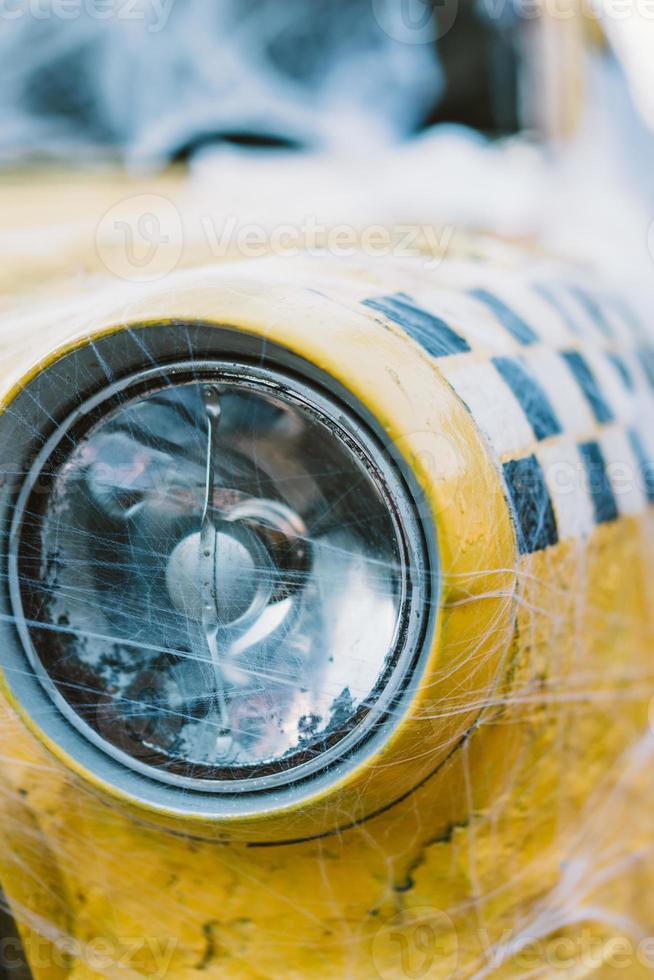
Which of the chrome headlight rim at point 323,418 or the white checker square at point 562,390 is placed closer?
the chrome headlight rim at point 323,418

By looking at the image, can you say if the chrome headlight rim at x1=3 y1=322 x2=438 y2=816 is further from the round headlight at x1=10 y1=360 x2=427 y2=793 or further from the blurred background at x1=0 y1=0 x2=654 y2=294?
the blurred background at x1=0 y1=0 x2=654 y2=294

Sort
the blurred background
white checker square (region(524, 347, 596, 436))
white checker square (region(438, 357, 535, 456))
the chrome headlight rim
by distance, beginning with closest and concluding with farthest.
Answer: the chrome headlight rim < white checker square (region(438, 357, 535, 456)) < white checker square (region(524, 347, 596, 436)) < the blurred background

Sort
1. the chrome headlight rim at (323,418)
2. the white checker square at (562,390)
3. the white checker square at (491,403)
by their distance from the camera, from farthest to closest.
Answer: the white checker square at (562,390)
the white checker square at (491,403)
the chrome headlight rim at (323,418)

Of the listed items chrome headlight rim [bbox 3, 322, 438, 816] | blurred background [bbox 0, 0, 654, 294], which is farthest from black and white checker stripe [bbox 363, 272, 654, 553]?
blurred background [bbox 0, 0, 654, 294]

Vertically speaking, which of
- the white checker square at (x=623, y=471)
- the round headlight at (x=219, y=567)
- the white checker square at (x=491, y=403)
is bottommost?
the round headlight at (x=219, y=567)

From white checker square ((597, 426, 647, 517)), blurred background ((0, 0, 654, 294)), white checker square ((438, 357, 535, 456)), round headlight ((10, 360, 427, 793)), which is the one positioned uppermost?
blurred background ((0, 0, 654, 294))

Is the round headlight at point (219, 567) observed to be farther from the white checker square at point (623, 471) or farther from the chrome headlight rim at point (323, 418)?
the white checker square at point (623, 471)

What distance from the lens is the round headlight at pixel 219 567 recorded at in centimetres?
77

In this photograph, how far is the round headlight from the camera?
2.51 feet

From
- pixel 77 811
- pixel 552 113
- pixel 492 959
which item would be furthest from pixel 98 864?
pixel 552 113

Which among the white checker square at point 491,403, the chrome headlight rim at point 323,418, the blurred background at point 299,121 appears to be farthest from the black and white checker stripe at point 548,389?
the blurred background at point 299,121

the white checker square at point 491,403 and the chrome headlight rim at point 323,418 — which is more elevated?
the white checker square at point 491,403

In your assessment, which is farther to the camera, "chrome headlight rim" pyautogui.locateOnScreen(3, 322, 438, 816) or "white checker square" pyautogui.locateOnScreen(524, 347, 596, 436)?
"white checker square" pyautogui.locateOnScreen(524, 347, 596, 436)

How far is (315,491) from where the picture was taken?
789mm
